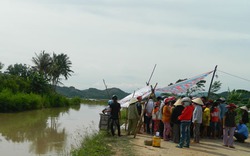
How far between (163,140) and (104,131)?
7.36 feet

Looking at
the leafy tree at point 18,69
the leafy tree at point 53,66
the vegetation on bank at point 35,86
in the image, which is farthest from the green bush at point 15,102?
the leafy tree at point 18,69

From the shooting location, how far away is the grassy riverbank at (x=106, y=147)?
338 inches

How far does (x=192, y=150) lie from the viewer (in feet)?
30.6

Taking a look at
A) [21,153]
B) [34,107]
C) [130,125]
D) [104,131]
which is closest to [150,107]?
[130,125]

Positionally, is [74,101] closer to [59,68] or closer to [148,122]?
[59,68]

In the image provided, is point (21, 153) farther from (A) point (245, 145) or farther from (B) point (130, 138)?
(A) point (245, 145)

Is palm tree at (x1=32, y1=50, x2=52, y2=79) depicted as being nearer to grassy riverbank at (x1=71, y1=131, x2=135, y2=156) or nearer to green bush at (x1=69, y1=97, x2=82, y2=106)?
green bush at (x1=69, y1=97, x2=82, y2=106)

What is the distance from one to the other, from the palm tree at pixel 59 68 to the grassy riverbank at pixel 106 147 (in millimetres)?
42549

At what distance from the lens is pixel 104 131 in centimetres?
1198

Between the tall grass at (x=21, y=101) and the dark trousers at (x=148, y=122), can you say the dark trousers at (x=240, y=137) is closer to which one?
the dark trousers at (x=148, y=122)

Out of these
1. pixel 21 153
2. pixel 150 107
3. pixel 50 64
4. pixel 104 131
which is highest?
pixel 50 64

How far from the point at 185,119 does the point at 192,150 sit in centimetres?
90

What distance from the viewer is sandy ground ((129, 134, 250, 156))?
8773 millimetres

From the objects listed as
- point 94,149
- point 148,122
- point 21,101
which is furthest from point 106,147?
point 21,101
